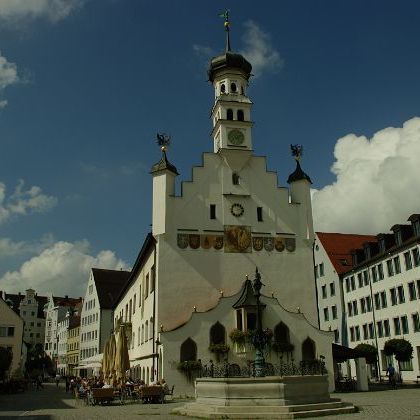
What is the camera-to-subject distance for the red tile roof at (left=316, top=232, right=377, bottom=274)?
198 feet

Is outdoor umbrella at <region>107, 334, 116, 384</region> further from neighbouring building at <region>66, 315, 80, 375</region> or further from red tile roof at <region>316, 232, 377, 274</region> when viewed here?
neighbouring building at <region>66, 315, 80, 375</region>

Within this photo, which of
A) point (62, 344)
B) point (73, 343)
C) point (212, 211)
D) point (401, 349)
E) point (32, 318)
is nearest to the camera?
point (212, 211)

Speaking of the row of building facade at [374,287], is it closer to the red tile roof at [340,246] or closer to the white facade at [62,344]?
the red tile roof at [340,246]

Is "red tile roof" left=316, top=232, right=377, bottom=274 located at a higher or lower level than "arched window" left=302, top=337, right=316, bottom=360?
higher

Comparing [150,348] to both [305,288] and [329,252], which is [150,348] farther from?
→ [329,252]

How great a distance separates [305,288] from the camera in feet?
118

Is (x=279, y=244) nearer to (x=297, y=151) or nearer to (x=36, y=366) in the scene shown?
(x=297, y=151)

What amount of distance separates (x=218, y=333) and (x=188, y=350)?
2.03 meters

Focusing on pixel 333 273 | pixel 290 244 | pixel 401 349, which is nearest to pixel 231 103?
pixel 290 244

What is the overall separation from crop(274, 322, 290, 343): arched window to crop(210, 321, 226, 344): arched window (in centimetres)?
321

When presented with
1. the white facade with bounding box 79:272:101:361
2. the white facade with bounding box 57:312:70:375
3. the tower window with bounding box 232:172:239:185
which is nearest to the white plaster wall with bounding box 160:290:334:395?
the tower window with bounding box 232:172:239:185

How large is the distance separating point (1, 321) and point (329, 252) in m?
39.8

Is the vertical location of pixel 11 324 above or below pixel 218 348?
above

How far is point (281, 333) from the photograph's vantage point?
3212 centimetres
